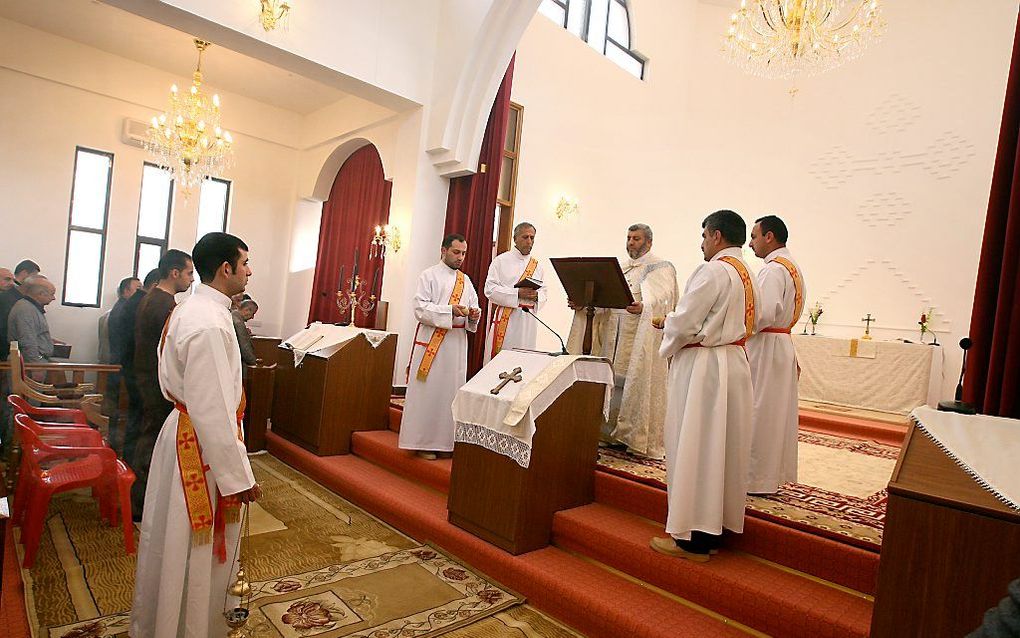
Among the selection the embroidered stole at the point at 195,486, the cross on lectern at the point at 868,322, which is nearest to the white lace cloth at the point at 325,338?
the embroidered stole at the point at 195,486

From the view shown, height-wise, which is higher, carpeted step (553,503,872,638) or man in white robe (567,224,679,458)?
man in white robe (567,224,679,458)

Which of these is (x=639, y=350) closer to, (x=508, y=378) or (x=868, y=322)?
(x=508, y=378)

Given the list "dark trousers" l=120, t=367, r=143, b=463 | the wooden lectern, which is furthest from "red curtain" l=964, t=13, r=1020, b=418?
"dark trousers" l=120, t=367, r=143, b=463

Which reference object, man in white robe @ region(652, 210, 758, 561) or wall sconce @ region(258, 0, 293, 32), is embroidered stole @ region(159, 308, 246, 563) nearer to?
man in white robe @ region(652, 210, 758, 561)

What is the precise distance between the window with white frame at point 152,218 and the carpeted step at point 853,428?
30.3 feet

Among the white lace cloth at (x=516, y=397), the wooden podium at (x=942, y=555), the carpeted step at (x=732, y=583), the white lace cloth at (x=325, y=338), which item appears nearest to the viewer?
the wooden podium at (x=942, y=555)

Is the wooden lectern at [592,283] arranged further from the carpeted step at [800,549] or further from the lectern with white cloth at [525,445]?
the carpeted step at [800,549]

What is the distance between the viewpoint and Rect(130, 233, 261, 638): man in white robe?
2.23 meters

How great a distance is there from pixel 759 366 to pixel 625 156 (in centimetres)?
755

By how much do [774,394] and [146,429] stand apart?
13.3 ft

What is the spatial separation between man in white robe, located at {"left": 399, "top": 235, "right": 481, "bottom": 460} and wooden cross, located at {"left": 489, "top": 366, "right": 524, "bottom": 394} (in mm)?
1260

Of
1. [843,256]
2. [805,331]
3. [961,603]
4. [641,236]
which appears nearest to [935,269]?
[843,256]

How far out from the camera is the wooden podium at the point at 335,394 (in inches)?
222

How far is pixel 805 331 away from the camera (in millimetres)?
9789
